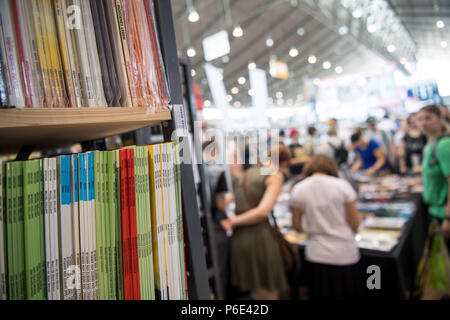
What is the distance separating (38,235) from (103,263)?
144 millimetres

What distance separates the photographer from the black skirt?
7.04ft

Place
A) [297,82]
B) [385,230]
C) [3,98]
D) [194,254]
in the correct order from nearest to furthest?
1. [3,98]
2. [194,254]
3. [385,230]
4. [297,82]

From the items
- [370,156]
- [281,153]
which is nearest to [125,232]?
[281,153]

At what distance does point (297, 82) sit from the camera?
19.4m

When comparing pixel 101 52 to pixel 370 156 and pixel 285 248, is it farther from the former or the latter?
pixel 370 156

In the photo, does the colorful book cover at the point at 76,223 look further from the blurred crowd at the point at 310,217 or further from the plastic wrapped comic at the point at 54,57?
the blurred crowd at the point at 310,217

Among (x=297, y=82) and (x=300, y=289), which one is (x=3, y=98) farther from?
(x=297, y=82)

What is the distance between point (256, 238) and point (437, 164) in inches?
68.3

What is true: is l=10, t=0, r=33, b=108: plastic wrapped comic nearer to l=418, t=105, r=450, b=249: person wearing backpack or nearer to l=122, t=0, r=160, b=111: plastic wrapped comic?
l=122, t=0, r=160, b=111: plastic wrapped comic

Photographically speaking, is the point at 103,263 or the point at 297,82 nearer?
the point at 103,263

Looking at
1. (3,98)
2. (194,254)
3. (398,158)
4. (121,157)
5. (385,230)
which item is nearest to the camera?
(3,98)

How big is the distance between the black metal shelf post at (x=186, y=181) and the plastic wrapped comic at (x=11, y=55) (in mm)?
325
